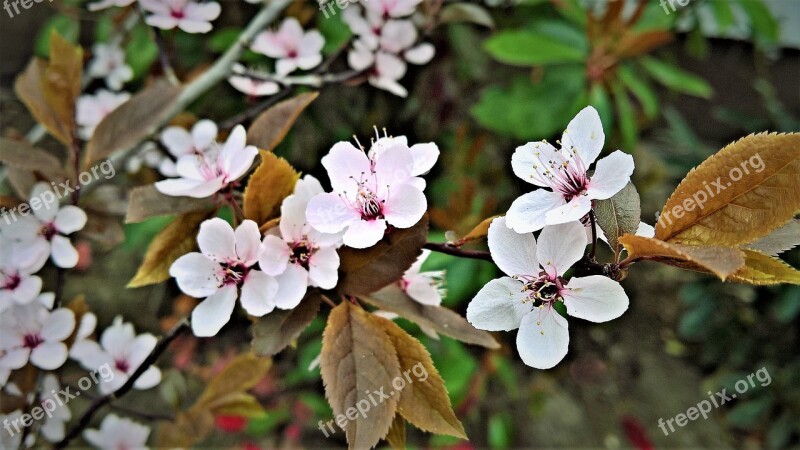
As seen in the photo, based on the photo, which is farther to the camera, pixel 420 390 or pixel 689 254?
pixel 420 390

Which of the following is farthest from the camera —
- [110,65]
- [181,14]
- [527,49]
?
[527,49]

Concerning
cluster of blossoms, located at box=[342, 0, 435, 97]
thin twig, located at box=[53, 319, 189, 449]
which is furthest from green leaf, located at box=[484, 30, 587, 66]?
thin twig, located at box=[53, 319, 189, 449]

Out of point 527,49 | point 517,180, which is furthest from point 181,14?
point 527,49

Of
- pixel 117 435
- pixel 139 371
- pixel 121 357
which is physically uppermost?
pixel 139 371

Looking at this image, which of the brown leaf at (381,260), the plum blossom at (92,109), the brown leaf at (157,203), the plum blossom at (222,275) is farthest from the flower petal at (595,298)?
the plum blossom at (92,109)

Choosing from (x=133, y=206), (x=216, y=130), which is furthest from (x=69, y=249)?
(x=216, y=130)

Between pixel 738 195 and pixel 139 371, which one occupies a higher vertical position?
pixel 738 195

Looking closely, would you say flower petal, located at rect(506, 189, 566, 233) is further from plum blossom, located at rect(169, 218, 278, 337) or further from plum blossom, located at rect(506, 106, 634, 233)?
plum blossom, located at rect(169, 218, 278, 337)

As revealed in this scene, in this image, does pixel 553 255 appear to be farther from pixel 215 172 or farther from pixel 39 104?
pixel 39 104
